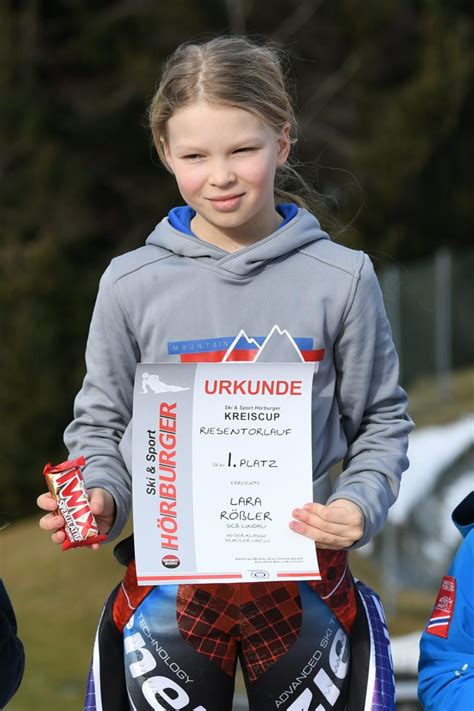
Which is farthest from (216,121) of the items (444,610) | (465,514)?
(444,610)

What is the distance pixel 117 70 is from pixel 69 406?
16.0ft

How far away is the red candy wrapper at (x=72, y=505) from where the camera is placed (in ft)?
7.41

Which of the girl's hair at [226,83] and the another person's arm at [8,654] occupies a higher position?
the girl's hair at [226,83]

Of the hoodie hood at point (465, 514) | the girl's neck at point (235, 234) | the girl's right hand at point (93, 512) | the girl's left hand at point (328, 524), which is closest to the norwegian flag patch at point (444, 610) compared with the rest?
the hoodie hood at point (465, 514)

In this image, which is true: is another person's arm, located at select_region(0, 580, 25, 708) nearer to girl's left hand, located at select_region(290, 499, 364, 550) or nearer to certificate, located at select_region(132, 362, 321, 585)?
certificate, located at select_region(132, 362, 321, 585)

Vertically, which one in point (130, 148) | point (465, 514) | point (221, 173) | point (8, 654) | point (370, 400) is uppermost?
point (130, 148)

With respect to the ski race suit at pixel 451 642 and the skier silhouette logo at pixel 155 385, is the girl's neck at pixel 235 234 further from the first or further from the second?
the ski race suit at pixel 451 642

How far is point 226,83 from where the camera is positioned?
7.91ft

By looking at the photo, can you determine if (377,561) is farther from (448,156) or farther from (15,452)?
(448,156)

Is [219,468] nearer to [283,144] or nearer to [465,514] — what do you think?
[465,514]

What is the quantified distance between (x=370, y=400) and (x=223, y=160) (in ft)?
1.72

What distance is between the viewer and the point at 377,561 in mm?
9305

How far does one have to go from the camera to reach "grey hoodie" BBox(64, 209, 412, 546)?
8.00ft

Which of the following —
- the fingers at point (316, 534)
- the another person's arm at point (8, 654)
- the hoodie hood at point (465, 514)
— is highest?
the fingers at point (316, 534)
